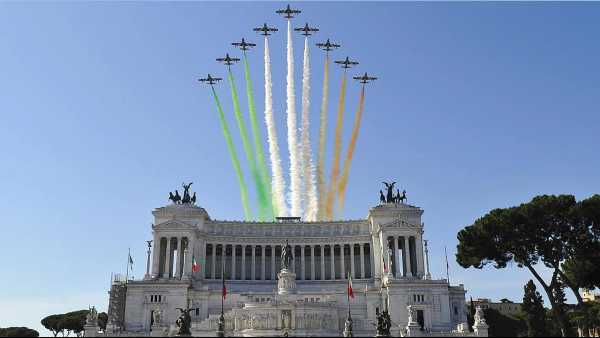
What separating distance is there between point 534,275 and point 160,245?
2292 inches

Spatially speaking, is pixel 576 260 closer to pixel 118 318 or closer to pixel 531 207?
pixel 531 207

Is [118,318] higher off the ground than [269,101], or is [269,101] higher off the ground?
[269,101]

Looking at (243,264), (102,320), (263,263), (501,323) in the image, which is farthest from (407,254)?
(102,320)

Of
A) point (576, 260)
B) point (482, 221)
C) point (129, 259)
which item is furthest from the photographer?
point (129, 259)

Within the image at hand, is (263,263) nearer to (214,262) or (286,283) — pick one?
(214,262)

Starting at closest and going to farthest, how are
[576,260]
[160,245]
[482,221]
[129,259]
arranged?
[576,260] → [482,221] → [129,259] → [160,245]

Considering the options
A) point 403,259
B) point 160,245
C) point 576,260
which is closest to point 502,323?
point 403,259

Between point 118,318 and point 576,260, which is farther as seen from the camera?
point 118,318

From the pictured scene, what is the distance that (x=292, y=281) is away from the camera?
3388 inches

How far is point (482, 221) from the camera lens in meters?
79.6

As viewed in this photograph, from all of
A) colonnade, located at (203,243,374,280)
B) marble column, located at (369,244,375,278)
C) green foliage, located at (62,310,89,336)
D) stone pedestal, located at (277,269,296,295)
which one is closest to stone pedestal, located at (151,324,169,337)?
stone pedestal, located at (277,269,296,295)

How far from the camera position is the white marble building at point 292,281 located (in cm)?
7475

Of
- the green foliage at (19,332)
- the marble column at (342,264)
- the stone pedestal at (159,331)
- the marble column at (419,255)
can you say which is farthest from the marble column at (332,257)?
the green foliage at (19,332)

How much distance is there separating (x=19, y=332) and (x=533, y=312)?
221 ft
